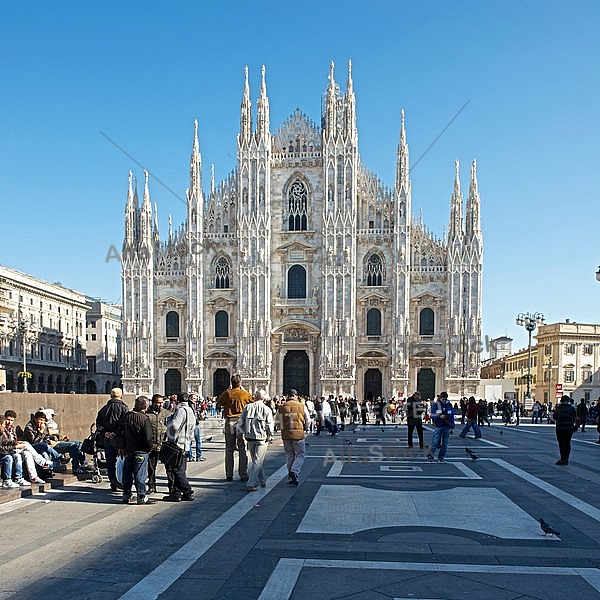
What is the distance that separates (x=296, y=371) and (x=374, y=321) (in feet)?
21.8

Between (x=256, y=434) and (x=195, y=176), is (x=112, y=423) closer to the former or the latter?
(x=256, y=434)

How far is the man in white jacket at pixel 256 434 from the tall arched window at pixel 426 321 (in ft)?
124

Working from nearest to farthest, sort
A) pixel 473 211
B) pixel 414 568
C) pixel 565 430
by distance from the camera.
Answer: pixel 414 568 → pixel 565 430 → pixel 473 211

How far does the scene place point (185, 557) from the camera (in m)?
7.05

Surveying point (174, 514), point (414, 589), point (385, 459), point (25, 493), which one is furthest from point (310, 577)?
point (385, 459)

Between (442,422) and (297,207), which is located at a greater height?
(297,207)

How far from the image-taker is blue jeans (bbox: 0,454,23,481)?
1087 centimetres

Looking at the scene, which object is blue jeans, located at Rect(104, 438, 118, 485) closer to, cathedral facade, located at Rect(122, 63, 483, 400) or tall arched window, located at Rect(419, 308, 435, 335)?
cathedral facade, located at Rect(122, 63, 483, 400)

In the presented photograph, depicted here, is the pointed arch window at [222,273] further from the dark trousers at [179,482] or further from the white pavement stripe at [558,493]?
the dark trousers at [179,482]

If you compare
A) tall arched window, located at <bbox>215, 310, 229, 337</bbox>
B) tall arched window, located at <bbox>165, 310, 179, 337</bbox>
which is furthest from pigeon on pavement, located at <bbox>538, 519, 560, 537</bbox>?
tall arched window, located at <bbox>165, 310, 179, 337</bbox>

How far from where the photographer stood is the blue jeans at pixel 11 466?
10.9 m

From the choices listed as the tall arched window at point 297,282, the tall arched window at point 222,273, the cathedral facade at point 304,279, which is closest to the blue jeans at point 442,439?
the cathedral facade at point 304,279

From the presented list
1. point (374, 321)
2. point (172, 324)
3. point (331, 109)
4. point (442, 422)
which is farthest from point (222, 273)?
point (442, 422)

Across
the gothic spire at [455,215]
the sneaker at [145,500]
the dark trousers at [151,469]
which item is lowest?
the sneaker at [145,500]
